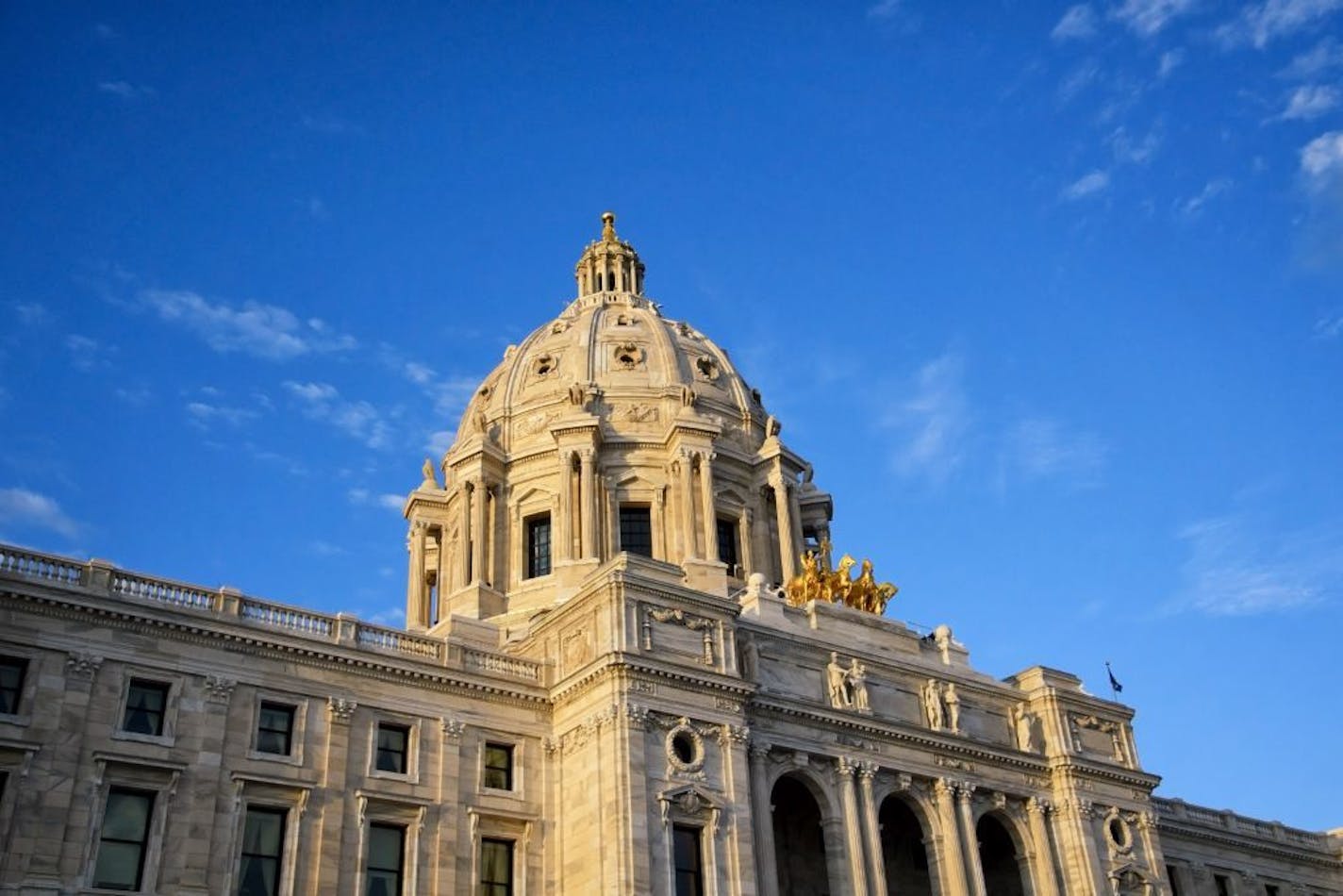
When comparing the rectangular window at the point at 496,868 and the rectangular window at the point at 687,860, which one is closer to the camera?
the rectangular window at the point at 687,860

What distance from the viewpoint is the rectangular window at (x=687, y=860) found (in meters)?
44.5

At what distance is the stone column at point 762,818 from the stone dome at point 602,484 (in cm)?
1774

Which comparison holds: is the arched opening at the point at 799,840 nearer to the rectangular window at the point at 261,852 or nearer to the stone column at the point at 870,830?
the stone column at the point at 870,830

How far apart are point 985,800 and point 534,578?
25.0m

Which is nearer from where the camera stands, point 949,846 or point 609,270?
point 949,846

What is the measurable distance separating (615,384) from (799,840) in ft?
96.0

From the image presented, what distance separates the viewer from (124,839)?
39531 mm

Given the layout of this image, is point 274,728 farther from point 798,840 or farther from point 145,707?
point 798,840

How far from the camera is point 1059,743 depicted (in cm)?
5800

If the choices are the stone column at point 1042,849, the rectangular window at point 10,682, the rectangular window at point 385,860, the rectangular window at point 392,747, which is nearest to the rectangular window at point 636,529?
the stone column at point 1042,849

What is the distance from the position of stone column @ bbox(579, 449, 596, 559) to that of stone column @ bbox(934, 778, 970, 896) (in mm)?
21332

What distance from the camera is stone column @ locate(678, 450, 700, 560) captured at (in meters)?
68.8

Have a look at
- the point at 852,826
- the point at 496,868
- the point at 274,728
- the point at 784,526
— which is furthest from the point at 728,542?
the point at 274,728

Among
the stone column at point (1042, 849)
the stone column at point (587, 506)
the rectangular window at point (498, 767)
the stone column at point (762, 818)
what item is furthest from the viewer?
the stone column at point (587, 506)
